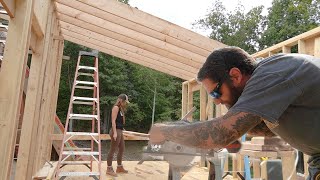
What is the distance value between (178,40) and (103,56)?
43.4 feet

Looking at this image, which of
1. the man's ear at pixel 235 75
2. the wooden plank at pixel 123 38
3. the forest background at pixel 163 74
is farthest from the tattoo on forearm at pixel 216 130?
the forest background at pixel 163 74

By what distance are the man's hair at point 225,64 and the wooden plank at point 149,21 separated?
2.90m

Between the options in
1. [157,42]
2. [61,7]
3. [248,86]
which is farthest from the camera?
[157,42]

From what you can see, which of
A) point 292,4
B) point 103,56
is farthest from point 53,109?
point 292,4

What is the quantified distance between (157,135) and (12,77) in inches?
56.5

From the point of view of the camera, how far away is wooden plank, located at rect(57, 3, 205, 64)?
4.35 m

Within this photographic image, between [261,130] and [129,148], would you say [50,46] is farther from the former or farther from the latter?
[129,148]

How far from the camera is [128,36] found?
4789 millimetres

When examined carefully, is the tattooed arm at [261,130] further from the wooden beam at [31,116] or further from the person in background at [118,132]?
the person in background at [118,132]

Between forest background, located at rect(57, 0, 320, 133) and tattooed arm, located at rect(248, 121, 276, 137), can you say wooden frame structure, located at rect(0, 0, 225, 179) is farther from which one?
forest background, located at rect(57, 0, 320, 133)

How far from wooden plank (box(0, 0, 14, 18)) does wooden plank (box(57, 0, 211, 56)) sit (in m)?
1.85

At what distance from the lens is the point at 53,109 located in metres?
5.26

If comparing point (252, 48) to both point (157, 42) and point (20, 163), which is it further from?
point (20, 163)

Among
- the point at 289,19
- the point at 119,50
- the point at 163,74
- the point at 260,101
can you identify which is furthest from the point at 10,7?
the point at 289,19
